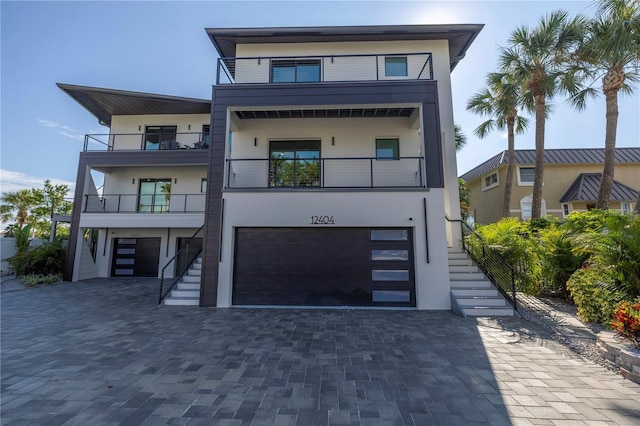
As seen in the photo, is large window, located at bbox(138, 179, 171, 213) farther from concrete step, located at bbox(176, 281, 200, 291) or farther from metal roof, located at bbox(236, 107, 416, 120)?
metal roof, located at bbox(236, 107, 416, 120)

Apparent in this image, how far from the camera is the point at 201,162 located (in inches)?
496

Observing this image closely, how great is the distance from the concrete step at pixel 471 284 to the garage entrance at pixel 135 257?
1361 centimetres

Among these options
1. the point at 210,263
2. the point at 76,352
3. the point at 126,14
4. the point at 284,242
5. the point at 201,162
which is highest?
the point at 126,14

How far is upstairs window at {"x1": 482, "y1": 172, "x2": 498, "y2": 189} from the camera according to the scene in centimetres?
1861

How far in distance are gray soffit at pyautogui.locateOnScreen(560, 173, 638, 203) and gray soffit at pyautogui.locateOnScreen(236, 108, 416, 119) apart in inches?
580

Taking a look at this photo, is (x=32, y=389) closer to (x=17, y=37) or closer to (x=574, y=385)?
(x=574, y=385)

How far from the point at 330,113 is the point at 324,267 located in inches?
213

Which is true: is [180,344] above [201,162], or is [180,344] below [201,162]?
below

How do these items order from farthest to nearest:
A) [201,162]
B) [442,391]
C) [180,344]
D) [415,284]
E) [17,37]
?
[201,162]
[17,37]
[415,284]
[180,344]
[442,391]

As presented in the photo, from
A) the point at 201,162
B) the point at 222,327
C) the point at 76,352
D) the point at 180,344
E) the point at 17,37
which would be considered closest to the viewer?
the point at 76,352

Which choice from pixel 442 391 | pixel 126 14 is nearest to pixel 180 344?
pixel 442 391

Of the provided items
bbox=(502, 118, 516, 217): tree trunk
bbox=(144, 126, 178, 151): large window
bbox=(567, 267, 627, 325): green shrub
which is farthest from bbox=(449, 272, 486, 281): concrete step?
bbox=(144, 126, 178, 151): large window

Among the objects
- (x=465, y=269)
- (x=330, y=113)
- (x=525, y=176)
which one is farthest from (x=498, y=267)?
(x=525, y=176)

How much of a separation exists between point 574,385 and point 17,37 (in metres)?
16.6
